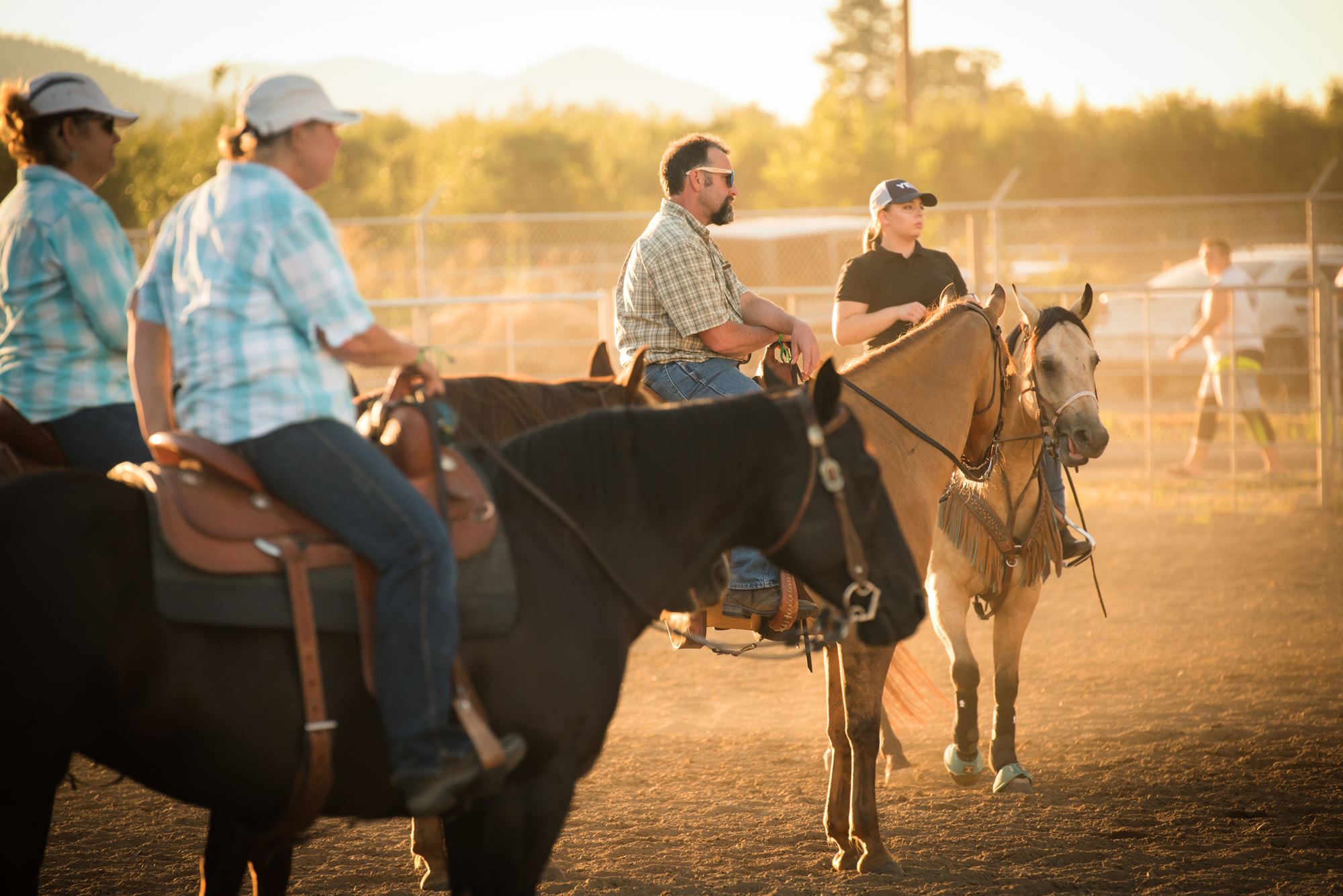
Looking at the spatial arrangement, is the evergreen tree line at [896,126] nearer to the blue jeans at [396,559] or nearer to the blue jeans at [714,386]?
the blue jeans at [714,386]

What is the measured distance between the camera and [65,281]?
3434 mm

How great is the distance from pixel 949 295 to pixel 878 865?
99.1 inches

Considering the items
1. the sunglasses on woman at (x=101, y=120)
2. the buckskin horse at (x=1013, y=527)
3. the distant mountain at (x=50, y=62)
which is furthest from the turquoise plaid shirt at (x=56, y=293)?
the distant mountain at (x=50, y=62)

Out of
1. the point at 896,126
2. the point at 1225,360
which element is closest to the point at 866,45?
the point at 896,126

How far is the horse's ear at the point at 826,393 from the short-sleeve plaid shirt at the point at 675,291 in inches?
63.1


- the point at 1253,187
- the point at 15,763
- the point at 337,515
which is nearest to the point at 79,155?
the point at 337,515

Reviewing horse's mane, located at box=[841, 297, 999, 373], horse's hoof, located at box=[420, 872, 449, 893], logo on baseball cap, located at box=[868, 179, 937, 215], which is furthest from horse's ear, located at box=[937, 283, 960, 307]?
horse's hoof, located at box=[420, 872, 449, 893]

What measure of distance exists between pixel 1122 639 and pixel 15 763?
7.09 m

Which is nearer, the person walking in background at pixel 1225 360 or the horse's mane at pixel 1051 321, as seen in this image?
the horse's mane at pixel 1051 321

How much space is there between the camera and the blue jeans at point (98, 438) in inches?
136

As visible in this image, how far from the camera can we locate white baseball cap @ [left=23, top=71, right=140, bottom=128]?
11.3 feet

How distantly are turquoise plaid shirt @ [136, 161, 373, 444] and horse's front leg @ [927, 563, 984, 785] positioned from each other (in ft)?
11.6

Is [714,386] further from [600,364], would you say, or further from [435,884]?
[435,884]

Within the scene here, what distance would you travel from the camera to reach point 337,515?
2740 millimetres
